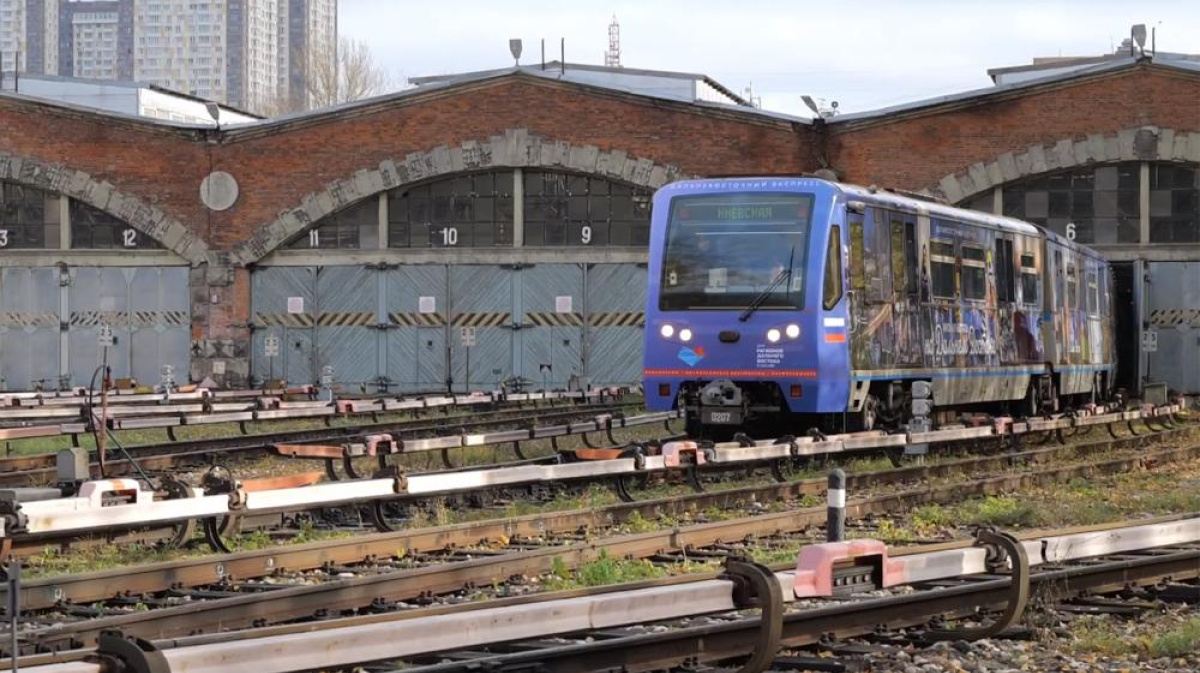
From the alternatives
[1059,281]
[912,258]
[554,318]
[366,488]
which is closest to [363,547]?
[366,488]

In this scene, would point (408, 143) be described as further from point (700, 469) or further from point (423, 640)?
point (423, 640)

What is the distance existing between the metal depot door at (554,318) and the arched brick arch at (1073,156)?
792 centimetres

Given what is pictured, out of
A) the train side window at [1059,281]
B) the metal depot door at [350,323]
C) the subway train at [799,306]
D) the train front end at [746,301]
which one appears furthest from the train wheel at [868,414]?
the metal depot door at [350,323]

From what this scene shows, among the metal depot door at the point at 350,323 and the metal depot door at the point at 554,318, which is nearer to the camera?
the metal depot door at the point at 554,318

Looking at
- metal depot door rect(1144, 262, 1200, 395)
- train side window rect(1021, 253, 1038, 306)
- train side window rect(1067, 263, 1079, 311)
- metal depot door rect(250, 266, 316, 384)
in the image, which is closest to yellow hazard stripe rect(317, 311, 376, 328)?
metal depot door rect(250, 266, 316, 384)

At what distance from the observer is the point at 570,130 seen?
38312mm

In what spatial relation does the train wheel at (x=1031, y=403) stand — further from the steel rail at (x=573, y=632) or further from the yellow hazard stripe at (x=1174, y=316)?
the steel rail at (x=573, y=632)

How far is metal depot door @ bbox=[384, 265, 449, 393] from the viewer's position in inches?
1542

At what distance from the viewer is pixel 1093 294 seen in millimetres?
30688

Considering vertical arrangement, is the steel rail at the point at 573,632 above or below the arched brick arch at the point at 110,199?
below

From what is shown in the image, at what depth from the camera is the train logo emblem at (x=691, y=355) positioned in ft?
62.4

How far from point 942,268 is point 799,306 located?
3.90 m

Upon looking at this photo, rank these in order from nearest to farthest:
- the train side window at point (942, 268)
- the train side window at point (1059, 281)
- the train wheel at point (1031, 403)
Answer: the train side window at point (942, 268) < the train wheel at point (1031, 403) < the train side window at point (1059, 281)

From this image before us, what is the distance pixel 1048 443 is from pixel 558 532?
44.4 feet
